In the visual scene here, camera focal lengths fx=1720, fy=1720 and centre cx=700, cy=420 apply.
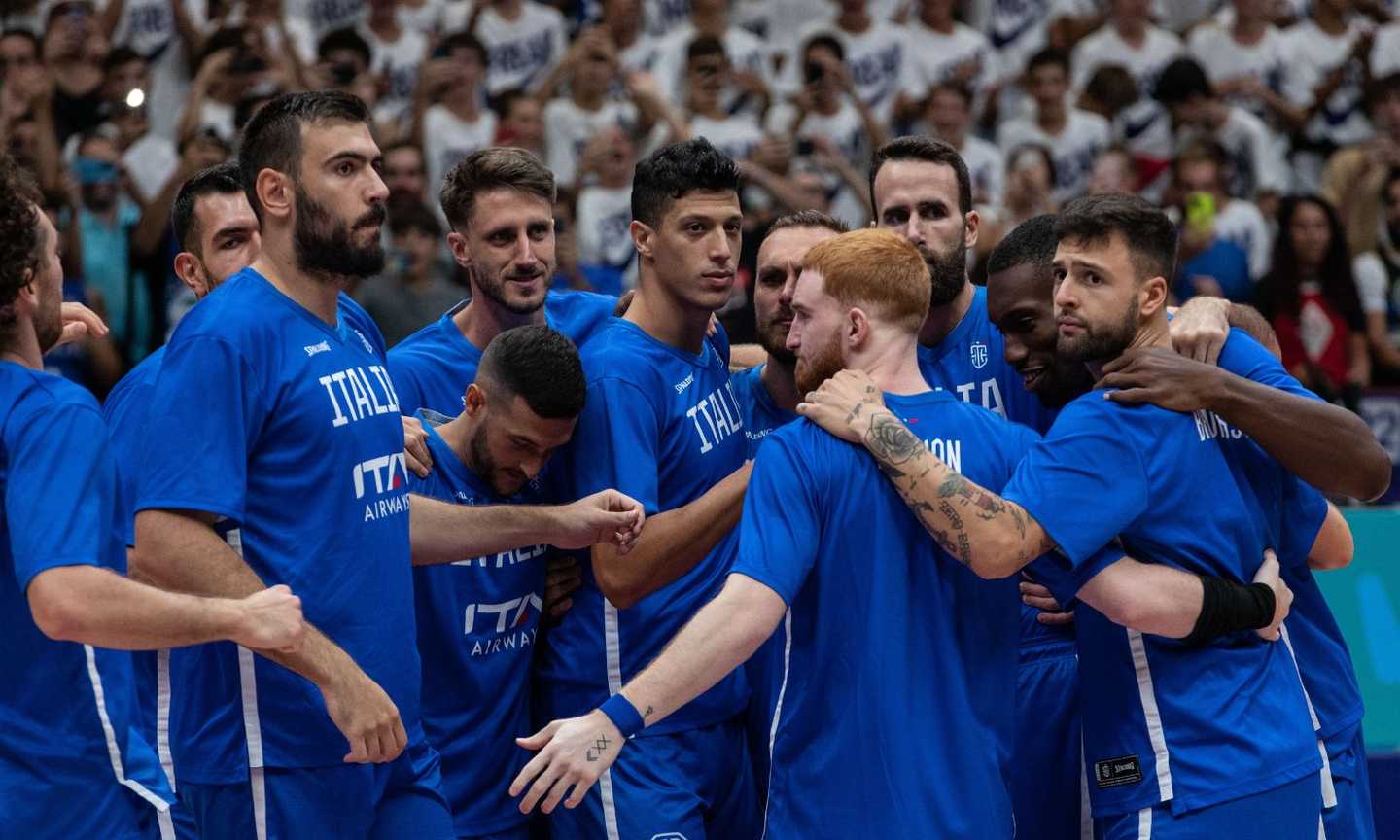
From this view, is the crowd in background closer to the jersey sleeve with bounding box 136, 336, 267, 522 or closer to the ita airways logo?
the ita airways logo

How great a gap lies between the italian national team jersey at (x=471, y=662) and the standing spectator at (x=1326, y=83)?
1110 centimetres

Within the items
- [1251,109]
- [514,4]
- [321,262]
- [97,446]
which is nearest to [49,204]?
[514,4]

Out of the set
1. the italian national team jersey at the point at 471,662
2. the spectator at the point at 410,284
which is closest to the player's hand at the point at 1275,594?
the italian national team jersey at the point at 471,662

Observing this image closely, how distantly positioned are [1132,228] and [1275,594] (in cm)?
123

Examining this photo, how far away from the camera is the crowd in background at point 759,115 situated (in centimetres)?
1201

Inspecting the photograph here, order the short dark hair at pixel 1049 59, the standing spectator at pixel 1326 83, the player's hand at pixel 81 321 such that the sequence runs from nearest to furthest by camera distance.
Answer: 1. the player's hand at pixel 81 321
2. the short dark hair at pixel 1049 59
3. the standing spectator at pixel 1326 83

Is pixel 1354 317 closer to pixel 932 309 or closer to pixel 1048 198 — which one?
pixel 1048 198

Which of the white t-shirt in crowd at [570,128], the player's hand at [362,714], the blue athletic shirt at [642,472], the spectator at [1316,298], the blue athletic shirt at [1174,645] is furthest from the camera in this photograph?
the white t-shirt in crowd at [570,128]

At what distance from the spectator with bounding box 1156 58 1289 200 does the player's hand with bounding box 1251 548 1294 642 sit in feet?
33.3

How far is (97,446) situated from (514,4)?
11009mm

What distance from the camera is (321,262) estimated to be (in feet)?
17.3

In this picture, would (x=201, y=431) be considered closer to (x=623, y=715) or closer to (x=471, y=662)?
(x=623, y=715)

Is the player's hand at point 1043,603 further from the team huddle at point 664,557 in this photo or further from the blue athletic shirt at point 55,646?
the blue athletic shirt at point 55,646

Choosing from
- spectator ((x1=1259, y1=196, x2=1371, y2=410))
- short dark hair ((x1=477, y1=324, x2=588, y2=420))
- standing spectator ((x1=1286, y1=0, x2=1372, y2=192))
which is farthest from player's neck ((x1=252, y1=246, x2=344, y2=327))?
standing spectator ((x1=1286, y1=0, x2=1372, y2=192))
